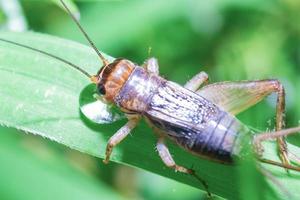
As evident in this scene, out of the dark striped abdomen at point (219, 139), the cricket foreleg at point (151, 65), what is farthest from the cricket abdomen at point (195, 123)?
the cricket foreleg at point (151, 65)

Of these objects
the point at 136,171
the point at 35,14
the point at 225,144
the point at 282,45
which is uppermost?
the point at 282,45

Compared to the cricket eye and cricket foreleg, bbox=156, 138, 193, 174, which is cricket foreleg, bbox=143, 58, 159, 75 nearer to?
the cricket eye

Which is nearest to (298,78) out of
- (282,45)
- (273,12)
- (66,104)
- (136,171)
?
(282,45)

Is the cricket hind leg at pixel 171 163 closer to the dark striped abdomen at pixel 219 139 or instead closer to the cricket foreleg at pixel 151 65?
the dark striped abdomen at pixel 219 139

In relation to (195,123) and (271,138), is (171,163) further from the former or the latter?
(271,138)

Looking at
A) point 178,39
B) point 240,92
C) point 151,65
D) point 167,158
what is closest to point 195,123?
point 167,158

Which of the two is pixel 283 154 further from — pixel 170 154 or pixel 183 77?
pixel 183 77

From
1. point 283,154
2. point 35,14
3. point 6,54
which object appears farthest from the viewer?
point 35,14
